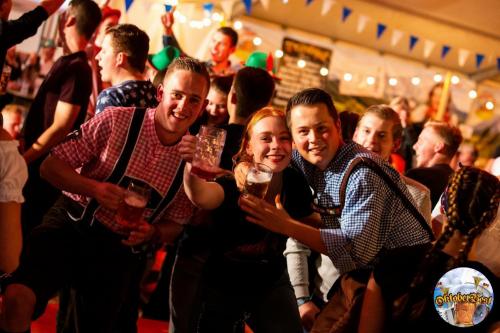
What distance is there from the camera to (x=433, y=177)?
3.20 metres

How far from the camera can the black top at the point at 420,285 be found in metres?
1.59

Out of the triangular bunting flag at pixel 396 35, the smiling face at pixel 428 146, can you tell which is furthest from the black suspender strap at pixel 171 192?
the triangular bunting flag at pixel 396 35

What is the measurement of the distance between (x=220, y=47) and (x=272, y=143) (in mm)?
2450

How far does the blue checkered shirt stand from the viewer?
5.86 feet

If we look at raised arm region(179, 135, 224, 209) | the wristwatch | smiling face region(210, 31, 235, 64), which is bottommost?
the wristwatch

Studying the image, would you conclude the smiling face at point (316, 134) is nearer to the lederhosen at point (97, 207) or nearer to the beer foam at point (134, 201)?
the lederhosen at point (97, 207)

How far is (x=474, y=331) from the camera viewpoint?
1.60 metres

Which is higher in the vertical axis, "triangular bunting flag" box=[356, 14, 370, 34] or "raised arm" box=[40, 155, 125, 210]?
"triangular bunting flag" box=[356, 14, 370, 34]

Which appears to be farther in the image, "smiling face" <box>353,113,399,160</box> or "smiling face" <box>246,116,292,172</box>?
"smiling face" <box>353,113,399,160</box>

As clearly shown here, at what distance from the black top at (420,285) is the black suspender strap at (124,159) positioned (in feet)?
3.21

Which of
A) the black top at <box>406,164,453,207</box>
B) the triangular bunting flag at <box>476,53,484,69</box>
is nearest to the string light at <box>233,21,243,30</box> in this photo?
the triangular bunting flag at <box>476,53,484,69</box>

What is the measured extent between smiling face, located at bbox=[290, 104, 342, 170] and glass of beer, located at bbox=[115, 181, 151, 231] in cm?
64

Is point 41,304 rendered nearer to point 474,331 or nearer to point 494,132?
point 474,331

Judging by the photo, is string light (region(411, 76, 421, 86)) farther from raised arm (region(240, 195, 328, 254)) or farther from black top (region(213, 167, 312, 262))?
raised arm (region(240, 195, 328, 254))
